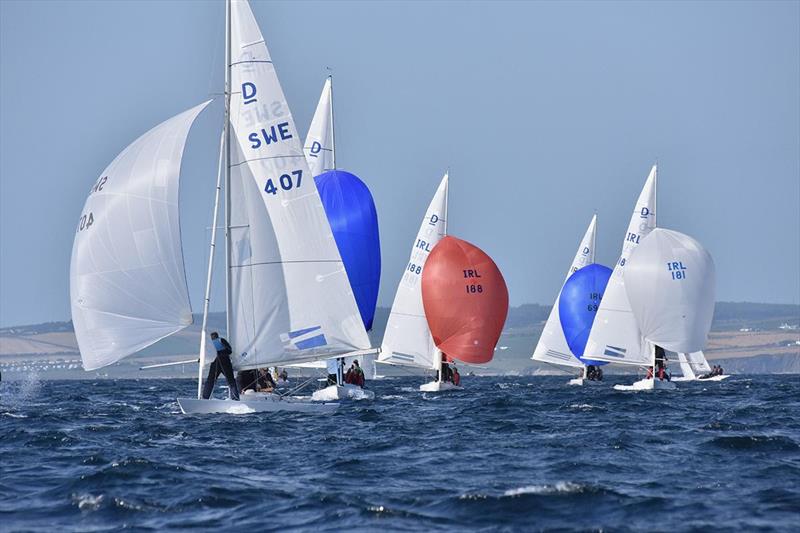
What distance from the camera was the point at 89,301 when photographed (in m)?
26.4

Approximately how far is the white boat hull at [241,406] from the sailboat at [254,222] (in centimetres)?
3

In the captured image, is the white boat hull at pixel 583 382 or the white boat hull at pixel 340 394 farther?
the white boat hull at pixel 583 382

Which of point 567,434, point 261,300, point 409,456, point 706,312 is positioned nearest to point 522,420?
point 567,434

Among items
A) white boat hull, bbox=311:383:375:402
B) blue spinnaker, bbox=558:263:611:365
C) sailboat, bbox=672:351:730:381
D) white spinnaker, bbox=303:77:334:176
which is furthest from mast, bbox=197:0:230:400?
sailboat, bbox=672:351:730:381

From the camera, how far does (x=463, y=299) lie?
5219cm

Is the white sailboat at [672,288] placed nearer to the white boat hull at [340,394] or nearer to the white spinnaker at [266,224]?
the white boat hull at [340,394]

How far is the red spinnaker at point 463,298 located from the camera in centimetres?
5212

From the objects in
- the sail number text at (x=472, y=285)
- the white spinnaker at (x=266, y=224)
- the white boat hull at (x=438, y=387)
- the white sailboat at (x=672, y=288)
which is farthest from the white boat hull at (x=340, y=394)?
the white sailboat at (x=672, y=288)

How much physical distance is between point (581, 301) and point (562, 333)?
4952mm

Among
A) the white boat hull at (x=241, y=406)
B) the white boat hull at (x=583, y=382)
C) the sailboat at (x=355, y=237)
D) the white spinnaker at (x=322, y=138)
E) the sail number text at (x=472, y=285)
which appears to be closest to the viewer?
the white boat hull at (x=241, y=406)

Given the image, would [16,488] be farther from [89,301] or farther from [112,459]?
[89,301]

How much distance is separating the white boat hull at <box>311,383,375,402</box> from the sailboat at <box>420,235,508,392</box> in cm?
1083

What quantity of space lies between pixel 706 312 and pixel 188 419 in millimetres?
31762

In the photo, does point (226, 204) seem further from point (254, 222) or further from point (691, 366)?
point (691, 366)
